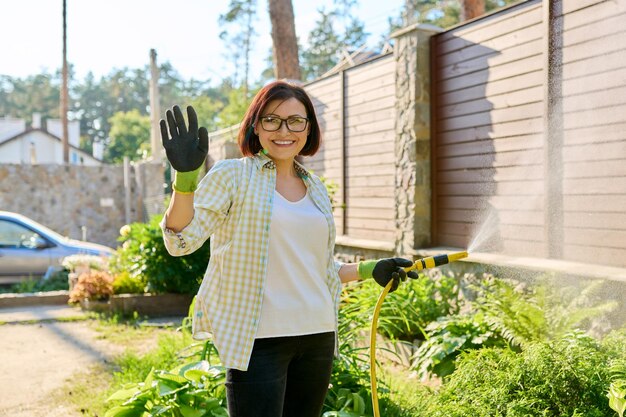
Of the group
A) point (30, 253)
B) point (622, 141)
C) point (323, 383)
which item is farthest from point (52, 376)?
point (30, 253)

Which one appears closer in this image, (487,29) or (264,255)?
(264,255)

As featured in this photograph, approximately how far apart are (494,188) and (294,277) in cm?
359

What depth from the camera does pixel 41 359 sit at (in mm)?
5215

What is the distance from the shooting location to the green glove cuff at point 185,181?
185 cm

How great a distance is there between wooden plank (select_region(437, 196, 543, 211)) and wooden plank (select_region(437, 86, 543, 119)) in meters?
0.74

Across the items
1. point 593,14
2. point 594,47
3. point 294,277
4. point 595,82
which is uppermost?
point 593,14

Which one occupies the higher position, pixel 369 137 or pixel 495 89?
pixel 495 89

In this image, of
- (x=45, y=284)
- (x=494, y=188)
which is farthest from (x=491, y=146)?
(x=45, y=284)

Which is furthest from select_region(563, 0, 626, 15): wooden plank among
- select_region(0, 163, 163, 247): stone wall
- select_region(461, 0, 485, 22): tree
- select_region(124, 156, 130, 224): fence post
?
select_region(124, 156, 130, 224): fence post

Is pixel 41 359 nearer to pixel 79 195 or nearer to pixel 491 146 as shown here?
pixel 491 146

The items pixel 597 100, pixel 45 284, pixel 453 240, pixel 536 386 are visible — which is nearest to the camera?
pixel 536 386

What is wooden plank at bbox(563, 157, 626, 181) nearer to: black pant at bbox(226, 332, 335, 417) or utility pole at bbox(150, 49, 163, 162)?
black pant at bbox(226, 332, 335, 417)

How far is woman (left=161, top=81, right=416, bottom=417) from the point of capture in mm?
1916

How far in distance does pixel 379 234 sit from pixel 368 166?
78 cm
